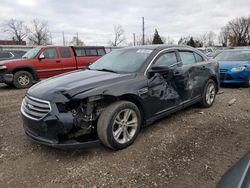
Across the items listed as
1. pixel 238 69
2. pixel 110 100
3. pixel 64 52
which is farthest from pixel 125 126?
pixel 64 52

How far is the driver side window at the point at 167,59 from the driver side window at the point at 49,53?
6641 millimetres

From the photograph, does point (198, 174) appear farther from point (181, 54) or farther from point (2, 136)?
point (2, 136)

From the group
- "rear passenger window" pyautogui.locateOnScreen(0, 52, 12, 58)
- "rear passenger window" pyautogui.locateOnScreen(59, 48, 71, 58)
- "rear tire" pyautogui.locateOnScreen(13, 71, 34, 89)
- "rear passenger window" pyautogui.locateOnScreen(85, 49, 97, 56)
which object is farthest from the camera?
"rear passenger window" pyautogui.locateOnScreen(0, 52, 12, 58)

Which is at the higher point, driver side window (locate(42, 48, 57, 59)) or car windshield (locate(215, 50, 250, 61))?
driver side window (locate(42, 48, 57, 59))

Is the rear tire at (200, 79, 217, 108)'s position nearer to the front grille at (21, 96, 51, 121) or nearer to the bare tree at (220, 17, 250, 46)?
the front grille at (21, 96, 51, 121)

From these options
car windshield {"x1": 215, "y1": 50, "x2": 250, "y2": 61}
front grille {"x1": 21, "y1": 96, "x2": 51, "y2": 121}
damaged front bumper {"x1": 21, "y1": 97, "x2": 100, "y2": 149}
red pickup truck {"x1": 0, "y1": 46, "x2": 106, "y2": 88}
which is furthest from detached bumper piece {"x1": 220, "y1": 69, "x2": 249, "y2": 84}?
front grille {"x1": 21, "y1": 96, "x2": 51, "y2": 121}

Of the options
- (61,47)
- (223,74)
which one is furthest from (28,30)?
(223,74)

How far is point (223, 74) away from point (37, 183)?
7.34m

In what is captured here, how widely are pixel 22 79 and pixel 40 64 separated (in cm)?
94

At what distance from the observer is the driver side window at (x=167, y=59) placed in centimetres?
405

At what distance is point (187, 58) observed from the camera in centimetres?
480

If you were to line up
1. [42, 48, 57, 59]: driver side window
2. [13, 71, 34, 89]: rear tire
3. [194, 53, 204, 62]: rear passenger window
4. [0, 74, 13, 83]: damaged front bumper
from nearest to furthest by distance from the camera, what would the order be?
[194, 53, 204, 62]: rear passenger window < [0, 74, 13, 83]: damaged front bumper < [13, 71, 34, 89]: rear tire < [42, 48, 57, 59]: driver side window

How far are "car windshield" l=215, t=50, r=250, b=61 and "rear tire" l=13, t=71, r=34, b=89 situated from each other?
790cm

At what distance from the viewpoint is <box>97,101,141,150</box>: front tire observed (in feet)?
9.95
